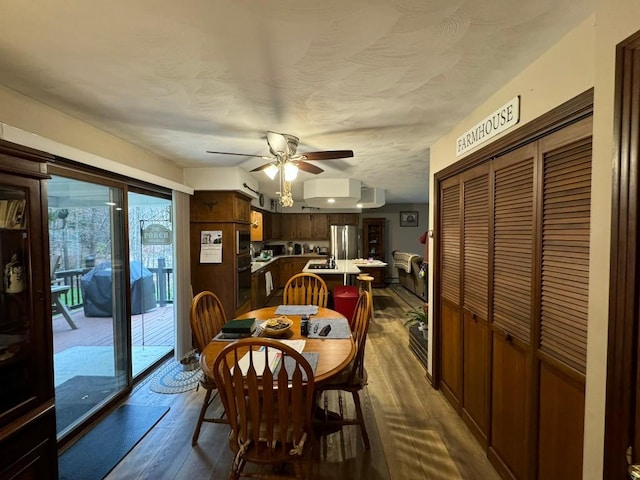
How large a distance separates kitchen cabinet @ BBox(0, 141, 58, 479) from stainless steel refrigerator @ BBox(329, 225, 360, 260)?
6600 mm

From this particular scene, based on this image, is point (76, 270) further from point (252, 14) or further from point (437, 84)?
point (437, 84)

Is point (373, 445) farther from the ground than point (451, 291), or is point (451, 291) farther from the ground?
point (451, 291)

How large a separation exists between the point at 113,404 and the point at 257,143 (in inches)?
102

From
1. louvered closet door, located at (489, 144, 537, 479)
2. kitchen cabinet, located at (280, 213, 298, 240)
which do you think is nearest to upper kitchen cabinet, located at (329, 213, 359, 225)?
kitchen cabinet, located at (280, 213, 298, 240)

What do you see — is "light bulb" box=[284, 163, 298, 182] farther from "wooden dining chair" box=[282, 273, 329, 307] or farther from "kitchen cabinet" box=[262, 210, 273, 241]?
"kitchen cabinet" box=[262, 210, 273, 241]

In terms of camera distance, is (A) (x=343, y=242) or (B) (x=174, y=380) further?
(A) (x=343, y=242)

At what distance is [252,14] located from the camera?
112 cm

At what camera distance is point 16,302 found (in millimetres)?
1325

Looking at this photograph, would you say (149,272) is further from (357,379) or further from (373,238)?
(373,238)

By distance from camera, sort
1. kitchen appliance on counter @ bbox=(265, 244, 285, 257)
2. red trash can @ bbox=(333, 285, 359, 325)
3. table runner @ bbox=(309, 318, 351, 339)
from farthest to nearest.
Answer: kitchen appliance on counter @ bbox=(265, 244, 285, 257)
red trash can @ bbox=(333, 285, 359, 325)
table runner @ bbox=(309, 318, 351, 339)

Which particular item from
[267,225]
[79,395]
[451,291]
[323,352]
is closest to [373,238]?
[267,225]

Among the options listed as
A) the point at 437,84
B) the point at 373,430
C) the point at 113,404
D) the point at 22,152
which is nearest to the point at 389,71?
the point at 437,84

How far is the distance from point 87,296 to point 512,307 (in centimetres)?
320

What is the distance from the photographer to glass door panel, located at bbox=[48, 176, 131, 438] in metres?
2.26
